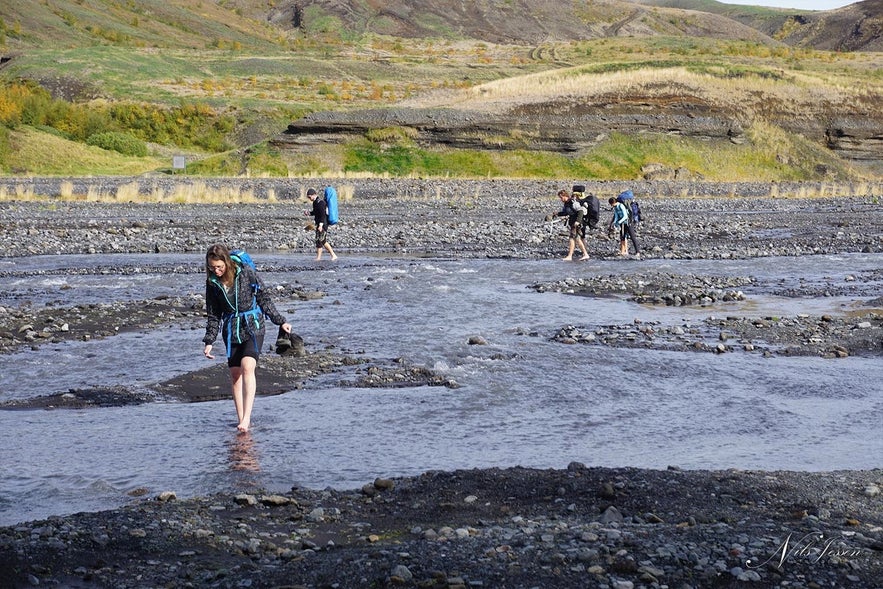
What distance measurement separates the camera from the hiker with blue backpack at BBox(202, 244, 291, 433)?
11.5 m

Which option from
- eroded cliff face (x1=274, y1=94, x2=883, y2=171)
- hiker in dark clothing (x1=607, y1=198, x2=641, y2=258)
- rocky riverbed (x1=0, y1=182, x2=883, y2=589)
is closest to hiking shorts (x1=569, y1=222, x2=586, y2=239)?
hiker in dark clothing (x1=607, y1=198, x2=641, y2=258)

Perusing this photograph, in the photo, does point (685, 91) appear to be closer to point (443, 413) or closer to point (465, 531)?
point (443, 413)

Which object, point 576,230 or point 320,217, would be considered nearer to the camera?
point 320,217

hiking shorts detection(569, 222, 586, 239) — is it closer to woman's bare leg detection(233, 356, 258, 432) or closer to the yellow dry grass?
woman's bare leg detection(233, 356, 258, 432)

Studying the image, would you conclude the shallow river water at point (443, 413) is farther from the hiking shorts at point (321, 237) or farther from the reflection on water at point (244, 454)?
the hiking shorts at point (321, 237)

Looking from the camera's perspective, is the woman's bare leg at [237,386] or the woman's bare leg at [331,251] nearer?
the woman's bare leg at [237,386]

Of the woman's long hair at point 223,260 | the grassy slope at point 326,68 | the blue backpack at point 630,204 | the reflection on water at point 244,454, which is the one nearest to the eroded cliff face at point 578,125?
the grassy slope at point 326,68

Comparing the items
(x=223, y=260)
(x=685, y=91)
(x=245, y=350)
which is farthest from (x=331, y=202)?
(x=685, y=91)

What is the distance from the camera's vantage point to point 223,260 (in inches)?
444

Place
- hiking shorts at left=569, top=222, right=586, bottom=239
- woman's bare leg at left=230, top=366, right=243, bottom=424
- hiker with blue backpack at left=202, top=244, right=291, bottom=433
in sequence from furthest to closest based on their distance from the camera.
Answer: hiking shorts at left=569, top=222, right=586, bottom=239
woman's bare leg at left=230, top=366, right=243, bottom=424
hiker with blue backpack at left=202, top=244, right=291, bottom=433

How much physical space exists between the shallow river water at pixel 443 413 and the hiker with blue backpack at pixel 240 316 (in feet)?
1.62

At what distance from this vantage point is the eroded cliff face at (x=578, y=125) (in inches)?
2341

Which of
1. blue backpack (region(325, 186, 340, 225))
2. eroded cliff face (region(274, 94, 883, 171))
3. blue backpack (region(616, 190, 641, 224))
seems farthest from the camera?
eroded cliff face (region(274, 94, 883, 171))

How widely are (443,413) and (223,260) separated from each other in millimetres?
3095
